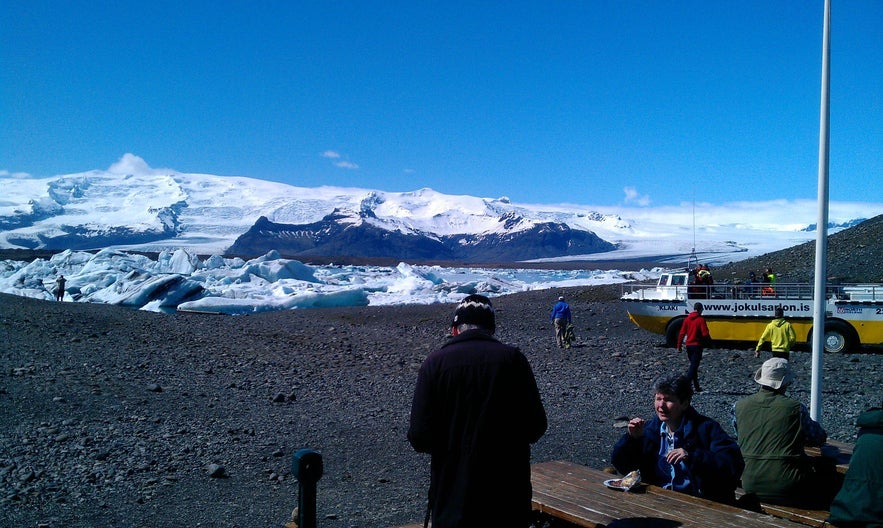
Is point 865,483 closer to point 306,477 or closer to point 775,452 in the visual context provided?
point 775,452

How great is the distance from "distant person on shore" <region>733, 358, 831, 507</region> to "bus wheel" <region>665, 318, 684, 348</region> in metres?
10.7

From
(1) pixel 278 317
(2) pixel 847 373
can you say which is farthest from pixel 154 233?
(2) pixel 847 373

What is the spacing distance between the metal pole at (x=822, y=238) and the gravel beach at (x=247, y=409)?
184cm

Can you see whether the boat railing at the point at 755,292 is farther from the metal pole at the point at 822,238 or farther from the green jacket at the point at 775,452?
the green jacket at the point at 775,452

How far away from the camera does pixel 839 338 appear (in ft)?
42.9

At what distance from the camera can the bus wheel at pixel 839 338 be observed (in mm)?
13000

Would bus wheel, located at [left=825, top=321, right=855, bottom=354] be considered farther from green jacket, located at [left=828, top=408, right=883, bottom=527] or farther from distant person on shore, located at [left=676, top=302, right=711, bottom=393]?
green jacket, located at [left=828, top=408, right=883, bottom=527]

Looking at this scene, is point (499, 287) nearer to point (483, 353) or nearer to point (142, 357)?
point (142, 357)

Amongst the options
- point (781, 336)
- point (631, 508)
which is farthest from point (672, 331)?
point (631, 508)

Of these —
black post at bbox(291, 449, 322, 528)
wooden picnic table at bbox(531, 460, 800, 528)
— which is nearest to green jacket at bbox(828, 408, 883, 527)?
wooden picnic table at bbox(531, 460, 800, 528)

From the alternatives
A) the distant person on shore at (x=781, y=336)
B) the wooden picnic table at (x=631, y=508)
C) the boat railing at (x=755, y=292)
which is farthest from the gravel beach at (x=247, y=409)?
the wooden picnic table at (x=631, y=508)

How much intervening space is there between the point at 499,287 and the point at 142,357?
113 feet

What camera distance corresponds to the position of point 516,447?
8.70ft

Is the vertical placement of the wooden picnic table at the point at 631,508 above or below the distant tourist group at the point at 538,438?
below
